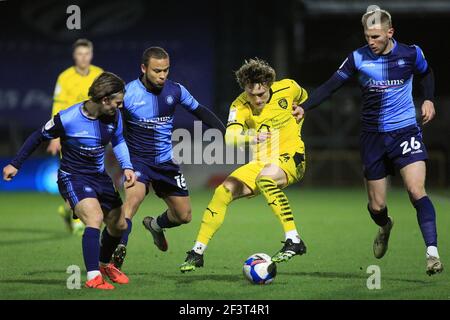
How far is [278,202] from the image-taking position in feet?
25.9

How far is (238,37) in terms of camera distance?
66.0 feet

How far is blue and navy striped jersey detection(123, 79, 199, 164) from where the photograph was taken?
8.36 m

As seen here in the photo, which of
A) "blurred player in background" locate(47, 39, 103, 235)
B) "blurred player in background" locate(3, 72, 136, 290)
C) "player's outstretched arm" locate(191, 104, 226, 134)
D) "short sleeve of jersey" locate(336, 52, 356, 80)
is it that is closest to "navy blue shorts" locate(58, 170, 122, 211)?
"blurred player in background" locate(3, 72, 136, 290)

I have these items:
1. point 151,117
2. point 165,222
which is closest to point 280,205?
point 151,117

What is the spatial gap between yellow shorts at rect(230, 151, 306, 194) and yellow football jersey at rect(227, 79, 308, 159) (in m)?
0.08

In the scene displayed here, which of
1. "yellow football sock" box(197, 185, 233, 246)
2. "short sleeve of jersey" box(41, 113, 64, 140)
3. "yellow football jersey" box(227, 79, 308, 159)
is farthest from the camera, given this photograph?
"yellow football jersey" box(227, 79, 308, 159)

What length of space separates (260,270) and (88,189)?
55.5 inches

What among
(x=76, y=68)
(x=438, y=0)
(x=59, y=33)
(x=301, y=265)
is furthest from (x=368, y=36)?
(x=59, y=33)

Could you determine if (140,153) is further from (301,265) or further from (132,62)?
(132,62)

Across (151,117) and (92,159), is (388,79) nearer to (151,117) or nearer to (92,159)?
(151,117)

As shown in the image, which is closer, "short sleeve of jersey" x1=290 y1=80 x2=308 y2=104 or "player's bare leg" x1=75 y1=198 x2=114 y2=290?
"player's bare leg" x1=75 y1=198 x2=114 y2=290

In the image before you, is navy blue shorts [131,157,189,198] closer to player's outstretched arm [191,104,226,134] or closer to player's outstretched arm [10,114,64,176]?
player's outstretched arm [191,104,226,134]

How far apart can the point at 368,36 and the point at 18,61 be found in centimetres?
1351

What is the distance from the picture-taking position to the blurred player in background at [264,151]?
7875mm
